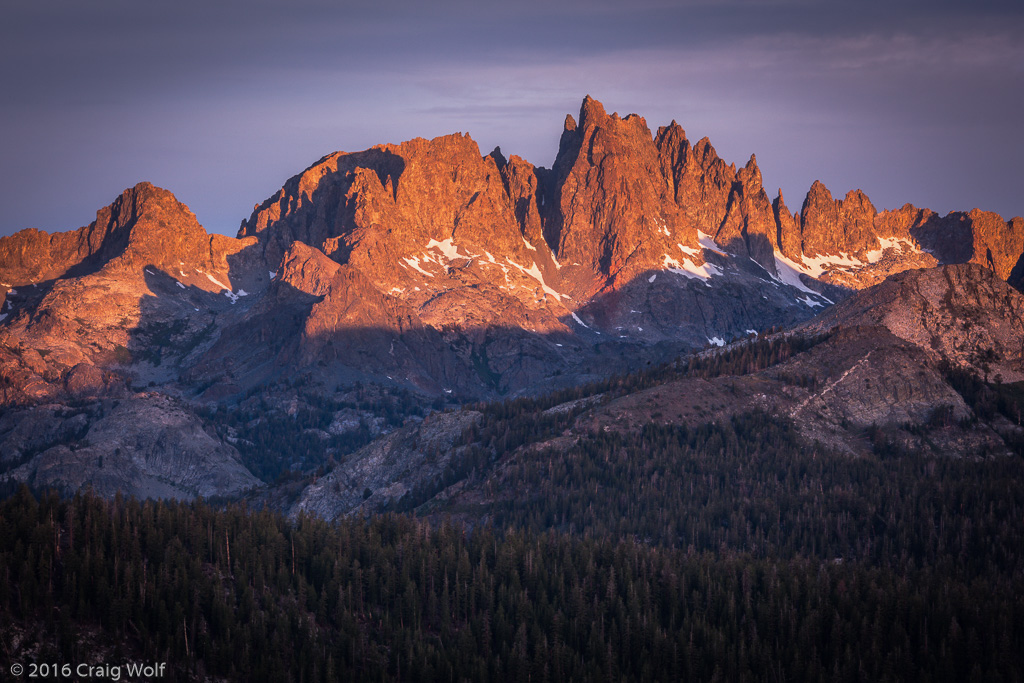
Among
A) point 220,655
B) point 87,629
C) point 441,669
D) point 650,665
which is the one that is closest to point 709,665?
point 650,665

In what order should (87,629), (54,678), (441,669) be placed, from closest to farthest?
1. (54,678)
2. (87,629)
3. (441,669)

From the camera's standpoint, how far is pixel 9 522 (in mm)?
194750

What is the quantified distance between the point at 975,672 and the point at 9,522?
16139 cm

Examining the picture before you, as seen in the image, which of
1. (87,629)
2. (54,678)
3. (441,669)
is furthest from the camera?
(441,669)

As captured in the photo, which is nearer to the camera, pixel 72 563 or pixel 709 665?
pixel 72 563

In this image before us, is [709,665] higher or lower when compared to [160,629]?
lower

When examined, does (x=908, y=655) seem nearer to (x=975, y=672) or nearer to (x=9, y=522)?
(x=975, y=672)

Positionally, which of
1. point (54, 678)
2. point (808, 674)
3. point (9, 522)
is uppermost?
point (9, 522)

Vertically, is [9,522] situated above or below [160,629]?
above

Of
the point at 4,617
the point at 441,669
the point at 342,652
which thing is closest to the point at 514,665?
the point at 441,669

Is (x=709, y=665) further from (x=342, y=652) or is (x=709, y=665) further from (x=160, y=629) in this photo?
(x=160, y=629)

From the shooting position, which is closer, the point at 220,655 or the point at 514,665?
the point at 220,655

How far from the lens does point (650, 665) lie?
641ft

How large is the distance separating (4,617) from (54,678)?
14799 millimetres
